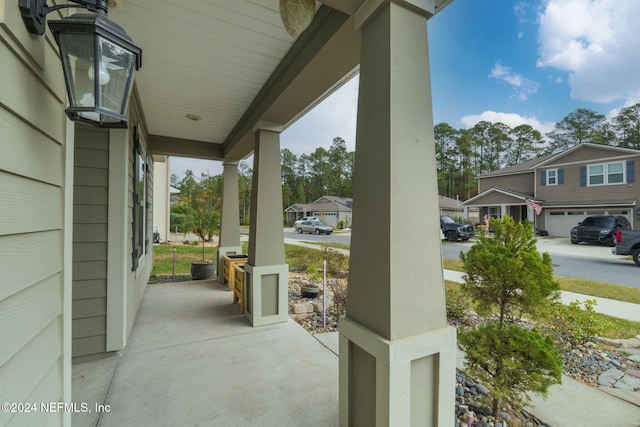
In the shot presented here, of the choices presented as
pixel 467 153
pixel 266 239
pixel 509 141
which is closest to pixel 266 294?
pixel 266 239

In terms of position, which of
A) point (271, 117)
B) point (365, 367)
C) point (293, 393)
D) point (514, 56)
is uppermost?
point (514, 56)

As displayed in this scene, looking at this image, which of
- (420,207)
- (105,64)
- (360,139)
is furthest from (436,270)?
(105,64)

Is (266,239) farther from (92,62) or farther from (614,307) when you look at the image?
(614,307)

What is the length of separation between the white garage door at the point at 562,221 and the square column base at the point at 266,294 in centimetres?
1648

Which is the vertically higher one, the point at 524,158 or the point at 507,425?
the point at 524,158

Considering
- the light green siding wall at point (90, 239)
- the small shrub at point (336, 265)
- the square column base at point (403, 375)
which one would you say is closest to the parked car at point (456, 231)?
the small shrub at point (336, 265)

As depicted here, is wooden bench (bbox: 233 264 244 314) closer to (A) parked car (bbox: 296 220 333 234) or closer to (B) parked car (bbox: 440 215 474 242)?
(B) parked car (bbox: 440 215 474 242)

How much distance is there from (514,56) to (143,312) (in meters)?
18.7

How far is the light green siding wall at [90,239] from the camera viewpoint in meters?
2.53

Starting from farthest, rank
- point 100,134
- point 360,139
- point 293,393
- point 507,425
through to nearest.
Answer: point 100,134 < point 293,393 < point 507,425 < point 360,139

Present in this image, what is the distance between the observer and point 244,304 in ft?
12.3

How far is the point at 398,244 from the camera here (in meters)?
1.34

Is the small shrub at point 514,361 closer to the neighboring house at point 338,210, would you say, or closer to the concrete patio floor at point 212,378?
the concrete patio floor at point 212,378

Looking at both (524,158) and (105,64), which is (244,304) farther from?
(524,158)
